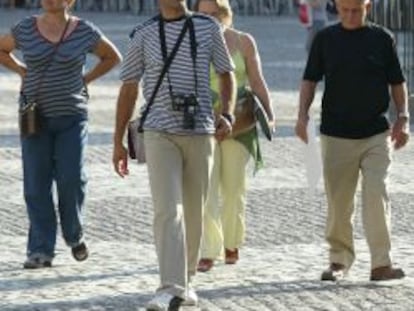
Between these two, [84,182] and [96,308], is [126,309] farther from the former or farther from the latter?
[84,182]

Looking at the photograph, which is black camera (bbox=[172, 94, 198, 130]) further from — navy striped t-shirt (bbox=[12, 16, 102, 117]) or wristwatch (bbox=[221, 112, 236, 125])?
navy striped t-shirt (bbox=[12, 16, 102, 117])

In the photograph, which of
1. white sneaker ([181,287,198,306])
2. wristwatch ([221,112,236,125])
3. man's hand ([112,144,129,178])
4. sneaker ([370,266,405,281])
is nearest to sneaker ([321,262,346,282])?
sneaker ([370,266,405,281])

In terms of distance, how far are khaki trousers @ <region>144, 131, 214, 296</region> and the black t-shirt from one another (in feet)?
3.74

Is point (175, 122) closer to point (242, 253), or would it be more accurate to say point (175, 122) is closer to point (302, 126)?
point (302, 126)

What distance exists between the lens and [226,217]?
11359 millimetres

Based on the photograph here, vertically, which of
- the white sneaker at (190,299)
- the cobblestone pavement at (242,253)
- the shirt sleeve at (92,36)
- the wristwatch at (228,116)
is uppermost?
the shirt sleeve at (92,36)

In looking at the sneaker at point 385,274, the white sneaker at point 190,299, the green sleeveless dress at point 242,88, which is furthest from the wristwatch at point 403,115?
the white sneaker at point 190,299

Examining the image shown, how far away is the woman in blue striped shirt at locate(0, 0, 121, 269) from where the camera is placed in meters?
10.9

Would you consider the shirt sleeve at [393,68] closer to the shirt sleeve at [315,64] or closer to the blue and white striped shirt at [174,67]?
the shirt sleeve at [315,64]

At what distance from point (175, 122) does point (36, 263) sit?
1.99m

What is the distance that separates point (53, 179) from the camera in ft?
36.7

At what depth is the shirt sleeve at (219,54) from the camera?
9484 mm

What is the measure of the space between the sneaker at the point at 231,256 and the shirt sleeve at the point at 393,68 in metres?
1.55

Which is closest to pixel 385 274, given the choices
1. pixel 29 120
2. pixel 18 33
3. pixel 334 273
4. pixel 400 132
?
pixel 334 273
